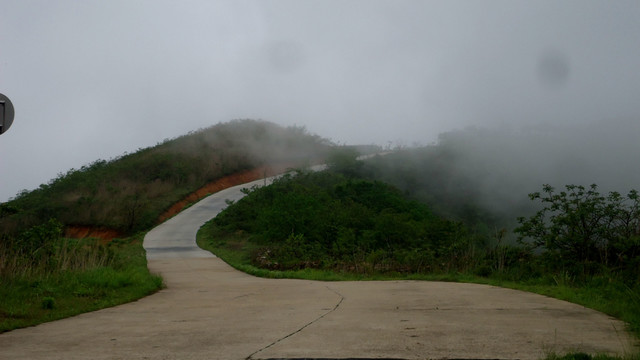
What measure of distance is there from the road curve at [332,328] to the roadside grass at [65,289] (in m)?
0.40

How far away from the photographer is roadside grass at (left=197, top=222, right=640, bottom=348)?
24.2ft

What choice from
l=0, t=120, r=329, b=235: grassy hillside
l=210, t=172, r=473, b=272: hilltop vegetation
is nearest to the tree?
l=210, t=172, r=473, b=272: hilltop vegetation

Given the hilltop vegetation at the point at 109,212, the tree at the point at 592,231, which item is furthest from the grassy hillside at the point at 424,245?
the hilltop vegetation at the point at 109,212

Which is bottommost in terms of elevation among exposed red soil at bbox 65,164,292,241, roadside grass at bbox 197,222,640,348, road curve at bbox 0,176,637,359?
roadside grass at bbox 197,222,640,348

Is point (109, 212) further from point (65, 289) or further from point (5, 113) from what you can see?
point (5, 113)

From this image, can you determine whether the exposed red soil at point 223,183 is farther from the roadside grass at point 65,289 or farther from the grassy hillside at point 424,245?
the roadside grass at point 65,289

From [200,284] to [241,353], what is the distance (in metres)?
8.68

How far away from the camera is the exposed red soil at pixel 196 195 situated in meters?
31.7

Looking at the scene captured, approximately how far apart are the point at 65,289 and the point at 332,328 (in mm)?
5914

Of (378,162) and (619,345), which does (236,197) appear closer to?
(378,162)

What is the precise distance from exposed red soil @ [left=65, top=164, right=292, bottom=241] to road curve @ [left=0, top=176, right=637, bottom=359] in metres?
22.7

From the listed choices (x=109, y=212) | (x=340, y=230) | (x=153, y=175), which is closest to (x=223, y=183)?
(x=153, y=175)

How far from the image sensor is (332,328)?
21.3 ft

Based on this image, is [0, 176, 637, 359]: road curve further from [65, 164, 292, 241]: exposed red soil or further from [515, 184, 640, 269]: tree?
[65, 164, 292, 241]: exposed red soil
